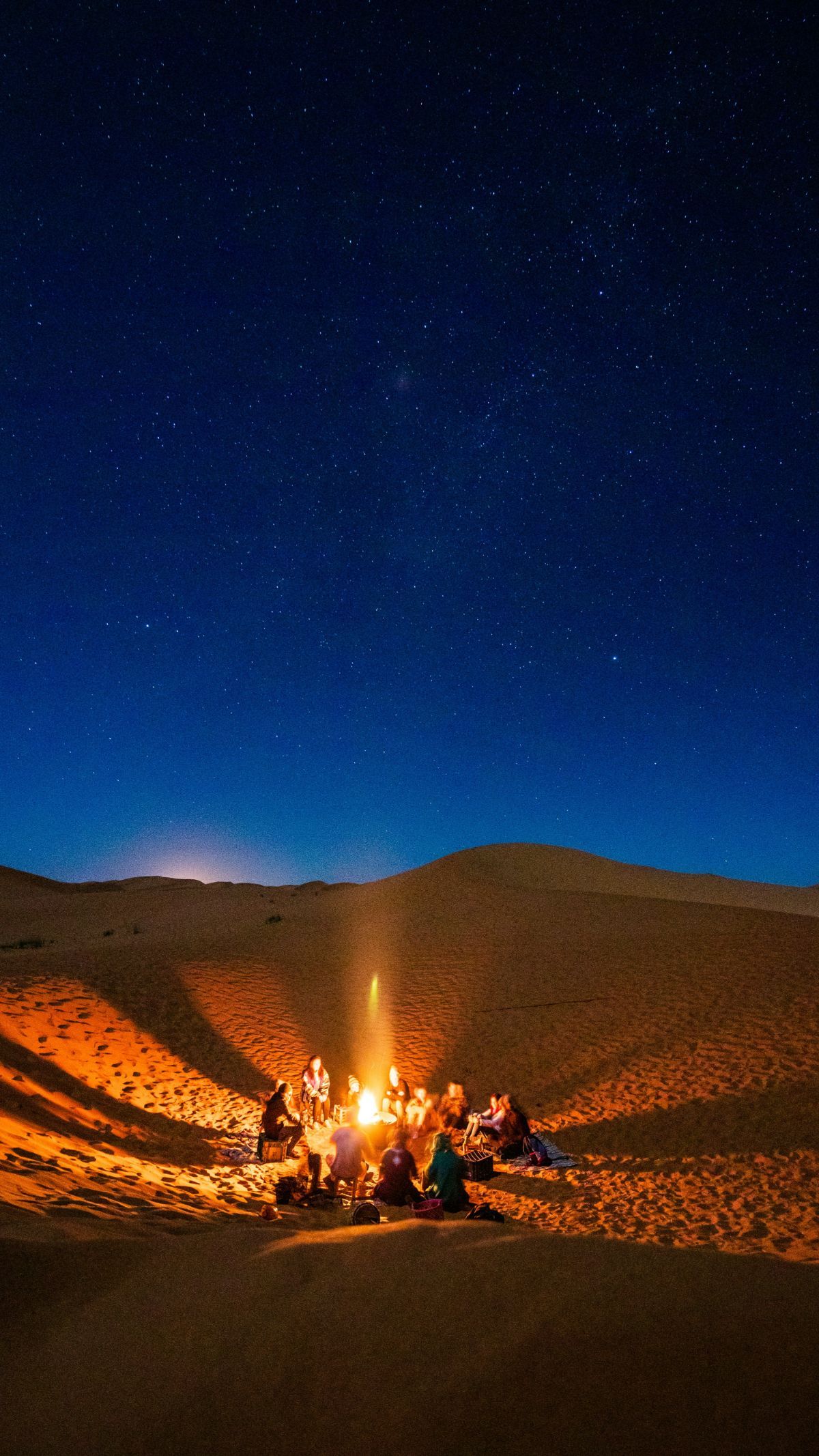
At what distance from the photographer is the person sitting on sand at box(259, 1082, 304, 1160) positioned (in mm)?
9688

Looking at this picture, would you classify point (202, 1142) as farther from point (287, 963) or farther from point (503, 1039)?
point (287, 963)

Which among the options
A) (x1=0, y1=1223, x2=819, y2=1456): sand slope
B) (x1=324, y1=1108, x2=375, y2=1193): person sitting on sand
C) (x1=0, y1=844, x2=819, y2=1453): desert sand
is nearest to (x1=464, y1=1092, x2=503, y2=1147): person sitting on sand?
(x1=0, y1=844, x2=819, y2=1453): desert sand

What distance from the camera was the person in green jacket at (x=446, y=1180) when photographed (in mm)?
7625

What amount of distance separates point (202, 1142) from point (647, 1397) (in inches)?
350

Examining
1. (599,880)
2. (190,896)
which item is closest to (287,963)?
(190,896)

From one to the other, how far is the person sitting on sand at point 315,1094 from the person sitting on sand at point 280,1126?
4.95 ft

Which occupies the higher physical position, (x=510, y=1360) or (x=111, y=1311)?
(x=510, y=1360)

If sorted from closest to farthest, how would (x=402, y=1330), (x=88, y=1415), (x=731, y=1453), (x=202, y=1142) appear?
1. (x=731, y=1453)
2. (x=88, y=1415)
3. (x=402, y=1330)
4. (x=202, y=1142)

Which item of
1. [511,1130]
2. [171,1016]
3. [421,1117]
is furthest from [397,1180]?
[171,1016]

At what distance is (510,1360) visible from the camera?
3291 millimetres

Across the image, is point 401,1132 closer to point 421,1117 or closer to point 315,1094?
point 421,1117

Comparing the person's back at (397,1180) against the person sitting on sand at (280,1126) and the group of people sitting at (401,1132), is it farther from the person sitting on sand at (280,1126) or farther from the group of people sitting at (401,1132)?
the person sitting on sand at (280,1126)

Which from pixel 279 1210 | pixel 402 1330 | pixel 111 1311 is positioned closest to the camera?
pixel 402 1330

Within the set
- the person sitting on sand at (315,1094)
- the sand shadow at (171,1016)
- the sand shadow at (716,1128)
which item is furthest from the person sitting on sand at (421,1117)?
the sand shadow at (171,1016)
